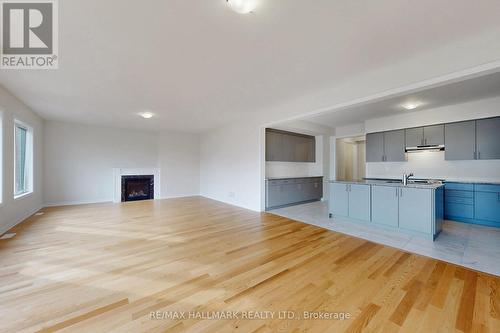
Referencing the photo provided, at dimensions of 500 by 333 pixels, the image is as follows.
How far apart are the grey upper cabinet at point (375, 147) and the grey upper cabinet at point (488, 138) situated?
171 centimetres

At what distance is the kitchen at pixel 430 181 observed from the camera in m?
3.13

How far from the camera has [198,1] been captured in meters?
1.61

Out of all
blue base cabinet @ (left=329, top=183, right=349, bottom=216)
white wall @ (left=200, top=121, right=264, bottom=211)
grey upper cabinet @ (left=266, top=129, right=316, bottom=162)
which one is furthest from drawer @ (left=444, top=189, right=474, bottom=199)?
white wall @ (left=200, top=121, right=264, bottom=211)

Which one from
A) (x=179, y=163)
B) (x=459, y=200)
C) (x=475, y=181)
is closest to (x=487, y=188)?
(x=475, y=181)

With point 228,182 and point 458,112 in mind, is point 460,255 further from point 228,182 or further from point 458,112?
point 228,182

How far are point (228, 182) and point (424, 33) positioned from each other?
17.7ft

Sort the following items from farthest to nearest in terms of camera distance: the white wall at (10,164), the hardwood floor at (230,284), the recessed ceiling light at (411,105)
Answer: the recessed ceiling light at (411,105)
the white wall at (10,164)
the hardwood floor at (230,284)

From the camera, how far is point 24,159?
4.72 meters

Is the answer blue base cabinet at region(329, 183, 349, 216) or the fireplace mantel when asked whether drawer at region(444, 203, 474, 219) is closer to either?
blue base cabinet at region(329, 183, 349, 216)

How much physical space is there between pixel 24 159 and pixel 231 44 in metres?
5.82

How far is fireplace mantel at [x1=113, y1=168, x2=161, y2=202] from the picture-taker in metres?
6.68

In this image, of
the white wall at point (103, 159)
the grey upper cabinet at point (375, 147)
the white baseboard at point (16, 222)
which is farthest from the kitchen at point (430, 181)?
the white baseboard at point (16, 222)

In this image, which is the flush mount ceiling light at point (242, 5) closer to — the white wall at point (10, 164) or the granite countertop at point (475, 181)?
the white wall at point (10, 164)

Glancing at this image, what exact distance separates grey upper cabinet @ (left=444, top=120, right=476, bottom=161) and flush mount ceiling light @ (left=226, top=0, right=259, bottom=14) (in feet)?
17.2
